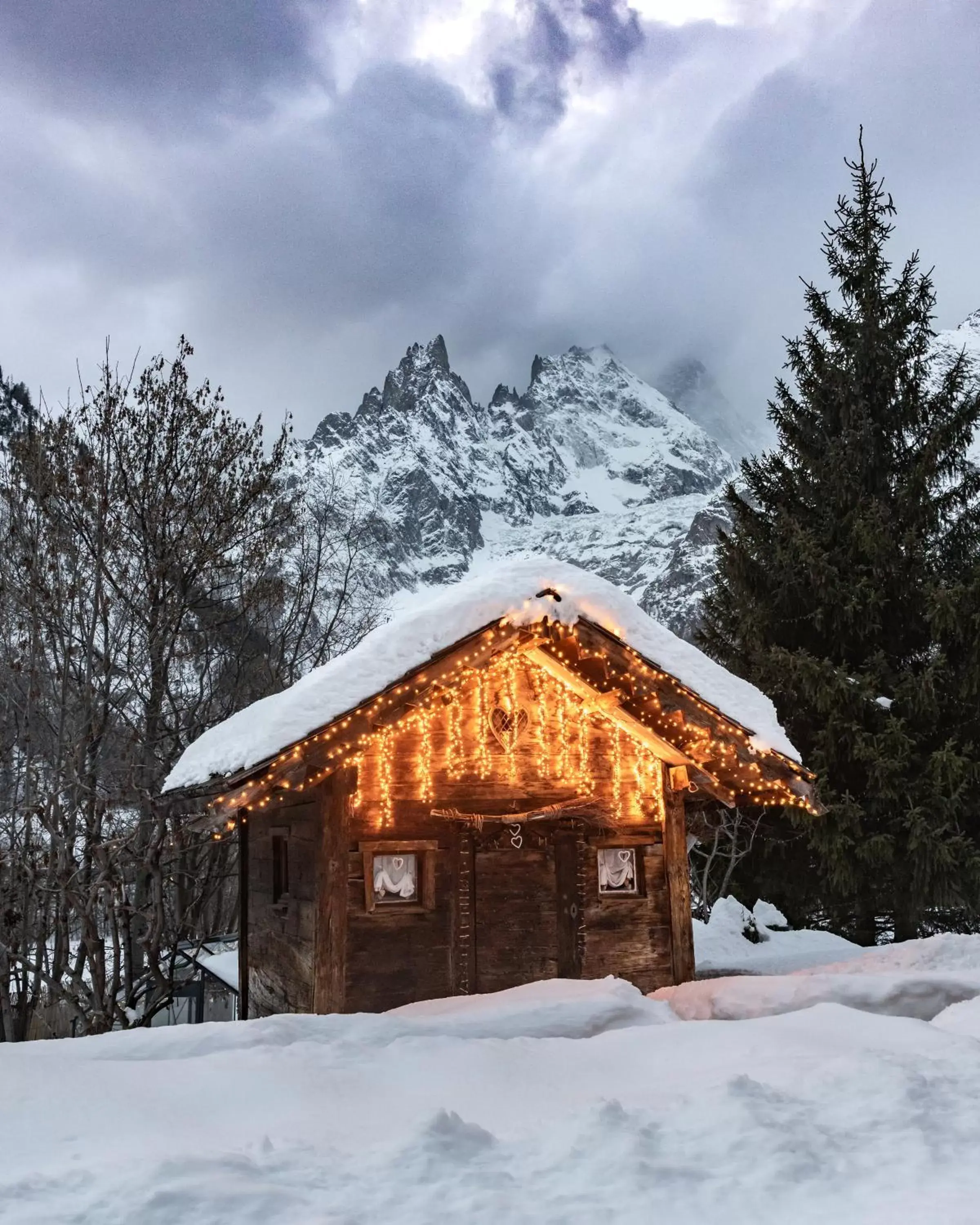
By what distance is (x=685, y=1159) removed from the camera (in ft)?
11.7

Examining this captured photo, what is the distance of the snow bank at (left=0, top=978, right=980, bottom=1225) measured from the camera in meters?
3.14

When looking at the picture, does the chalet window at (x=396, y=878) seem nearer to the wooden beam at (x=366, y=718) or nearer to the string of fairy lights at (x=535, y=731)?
the string of fairy lights at (x=535, y=731)

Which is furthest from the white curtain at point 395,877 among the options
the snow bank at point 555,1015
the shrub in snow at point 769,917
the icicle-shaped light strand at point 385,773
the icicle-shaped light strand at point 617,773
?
the shrub in snow at point 769,917

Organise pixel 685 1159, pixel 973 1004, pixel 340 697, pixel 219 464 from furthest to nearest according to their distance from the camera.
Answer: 1. pixel 219 464
2. pixel 340 697
3. pixel 973 1004
4. pixel 685 1159

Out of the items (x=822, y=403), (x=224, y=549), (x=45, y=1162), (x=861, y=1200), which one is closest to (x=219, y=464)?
(x=224, y=549)

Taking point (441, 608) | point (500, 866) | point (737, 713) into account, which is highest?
point (441, 608)

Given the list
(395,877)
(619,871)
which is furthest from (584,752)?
(395,877)

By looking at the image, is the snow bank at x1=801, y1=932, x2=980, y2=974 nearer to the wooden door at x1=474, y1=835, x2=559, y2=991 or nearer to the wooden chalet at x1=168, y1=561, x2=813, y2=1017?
the wooden chalet at x1=168, y1=561, x2=813, y2=1017

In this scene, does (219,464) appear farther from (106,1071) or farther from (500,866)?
(106,1071)

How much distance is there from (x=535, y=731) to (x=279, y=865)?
335cm

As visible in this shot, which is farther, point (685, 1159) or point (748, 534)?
point (748, 534)

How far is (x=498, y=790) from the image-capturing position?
868 cm

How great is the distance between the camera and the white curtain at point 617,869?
9.05m

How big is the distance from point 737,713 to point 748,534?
291 inches
